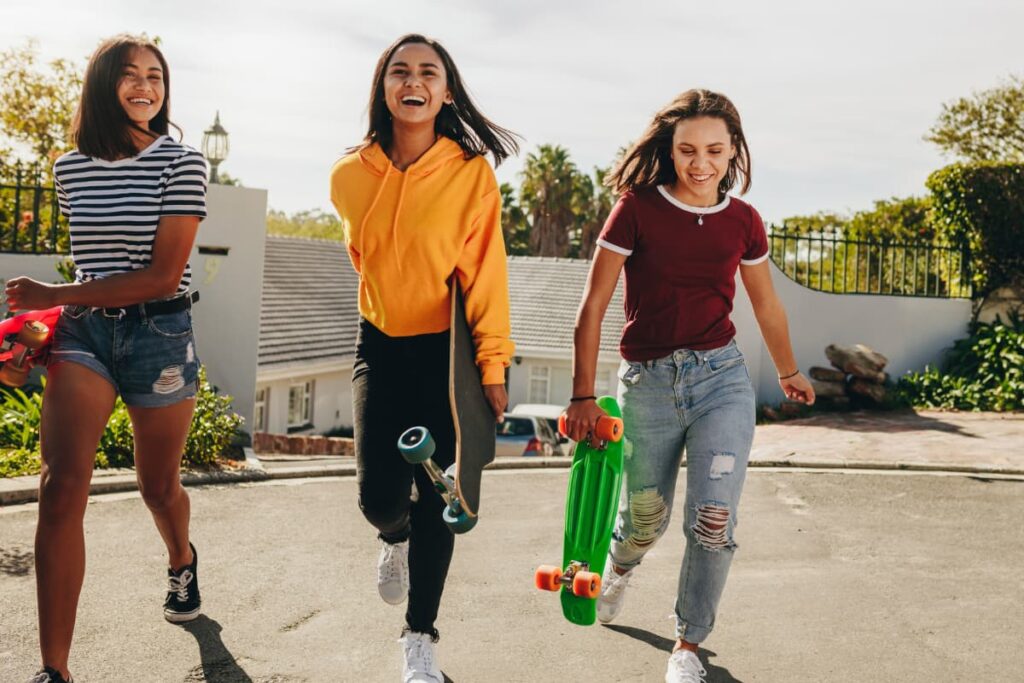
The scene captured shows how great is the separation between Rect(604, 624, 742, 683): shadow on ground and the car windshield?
13536mm

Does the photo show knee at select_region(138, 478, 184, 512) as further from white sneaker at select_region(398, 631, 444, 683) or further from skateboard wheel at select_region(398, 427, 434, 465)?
skateboard wheel at select_region(398, 427, 434, 465)

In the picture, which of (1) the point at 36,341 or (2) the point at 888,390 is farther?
(2) the point at 888,390

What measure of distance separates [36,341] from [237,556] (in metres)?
2.03

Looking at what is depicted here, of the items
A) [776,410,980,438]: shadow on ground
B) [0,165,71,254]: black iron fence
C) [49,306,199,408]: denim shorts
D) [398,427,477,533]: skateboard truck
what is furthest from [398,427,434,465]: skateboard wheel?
[776,410,980,438]: shadow on ground

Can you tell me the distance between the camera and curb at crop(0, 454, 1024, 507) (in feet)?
19.8

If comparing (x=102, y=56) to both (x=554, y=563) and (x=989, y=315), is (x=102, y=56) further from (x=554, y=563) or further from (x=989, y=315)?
(x=989, y=315)

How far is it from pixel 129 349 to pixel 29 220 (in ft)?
24.0

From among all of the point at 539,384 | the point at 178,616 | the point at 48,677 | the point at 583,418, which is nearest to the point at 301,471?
the point at 178,616

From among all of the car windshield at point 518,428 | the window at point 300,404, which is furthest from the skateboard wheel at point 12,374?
the window at point 300,404

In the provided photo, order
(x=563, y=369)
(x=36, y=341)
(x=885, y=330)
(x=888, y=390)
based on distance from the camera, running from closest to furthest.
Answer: (x=36, y=341)
(x=888, y=390)
(x=885, y=330)
(x=563, y=369)

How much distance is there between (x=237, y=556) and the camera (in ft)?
16.9

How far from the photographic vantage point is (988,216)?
14.9m

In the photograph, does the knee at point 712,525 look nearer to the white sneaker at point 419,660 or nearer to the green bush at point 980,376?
the white sneaker at point 419,660

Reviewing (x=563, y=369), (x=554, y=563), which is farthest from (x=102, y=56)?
(x=563, y=369)
